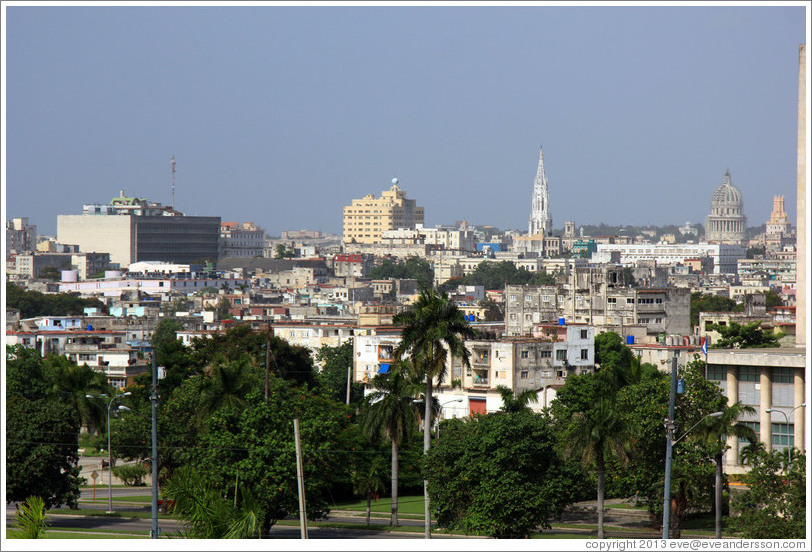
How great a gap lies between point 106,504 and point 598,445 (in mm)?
15194

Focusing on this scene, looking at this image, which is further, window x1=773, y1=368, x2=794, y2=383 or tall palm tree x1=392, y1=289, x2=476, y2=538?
tall palm tree x1=392, y1=289, x2=476, y2=538

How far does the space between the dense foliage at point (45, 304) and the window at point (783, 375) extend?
95.0 metres

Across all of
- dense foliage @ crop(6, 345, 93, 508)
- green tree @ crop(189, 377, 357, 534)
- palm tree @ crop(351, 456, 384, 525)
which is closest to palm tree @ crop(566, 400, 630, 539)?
green tree @ crop(189, 377, 357, 534)

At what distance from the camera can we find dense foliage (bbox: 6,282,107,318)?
124 m

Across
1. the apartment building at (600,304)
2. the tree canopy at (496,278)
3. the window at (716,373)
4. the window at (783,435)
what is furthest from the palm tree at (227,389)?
the tree canopy at (496,278)

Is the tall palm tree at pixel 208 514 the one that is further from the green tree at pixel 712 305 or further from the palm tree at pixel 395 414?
the green tree at pixel 712 305

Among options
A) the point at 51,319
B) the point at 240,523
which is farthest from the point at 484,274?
the point at 240,523

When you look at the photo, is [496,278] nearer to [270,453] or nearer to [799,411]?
[270,453]

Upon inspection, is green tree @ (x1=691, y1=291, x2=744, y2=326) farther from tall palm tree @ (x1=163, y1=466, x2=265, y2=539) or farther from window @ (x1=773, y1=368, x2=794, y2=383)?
tall palm tree @ (x1=163, y1=466, x2=265, y2=539)

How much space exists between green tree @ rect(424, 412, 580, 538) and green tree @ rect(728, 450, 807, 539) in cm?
708

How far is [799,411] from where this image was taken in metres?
31.4

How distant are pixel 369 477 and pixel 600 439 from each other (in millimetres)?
8112

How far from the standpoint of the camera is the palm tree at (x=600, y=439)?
31.7 m

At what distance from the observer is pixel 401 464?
40.4m
